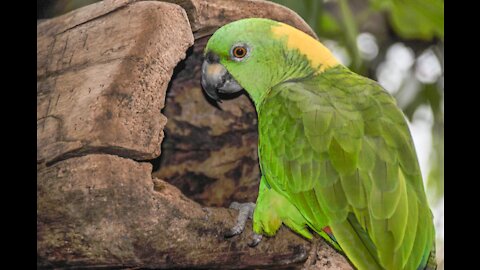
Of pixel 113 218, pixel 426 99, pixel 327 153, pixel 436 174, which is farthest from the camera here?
pixel 426 99

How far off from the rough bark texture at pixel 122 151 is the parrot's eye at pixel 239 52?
7cm

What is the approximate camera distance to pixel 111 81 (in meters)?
1.05

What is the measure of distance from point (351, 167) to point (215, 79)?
1.27 feet

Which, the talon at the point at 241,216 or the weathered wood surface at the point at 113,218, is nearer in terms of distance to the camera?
the weathered wood surface at the point at 113,218

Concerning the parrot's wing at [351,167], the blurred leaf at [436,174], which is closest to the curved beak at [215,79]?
the parrot's wing at [351,167]

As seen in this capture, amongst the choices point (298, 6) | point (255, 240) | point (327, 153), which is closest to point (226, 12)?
point (298, 6)

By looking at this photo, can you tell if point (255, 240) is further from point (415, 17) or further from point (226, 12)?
point (415, 17)

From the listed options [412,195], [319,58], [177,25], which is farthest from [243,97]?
[412,195]

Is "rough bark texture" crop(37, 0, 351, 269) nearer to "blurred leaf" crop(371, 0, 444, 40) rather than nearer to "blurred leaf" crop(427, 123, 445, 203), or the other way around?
"blurred leaf" crop(427, 123, 445, 203)

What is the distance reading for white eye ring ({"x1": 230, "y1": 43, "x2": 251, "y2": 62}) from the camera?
125cm

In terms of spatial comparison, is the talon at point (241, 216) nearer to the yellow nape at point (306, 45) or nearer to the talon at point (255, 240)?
the talon at point (255, 240)

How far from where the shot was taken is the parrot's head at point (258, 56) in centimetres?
123

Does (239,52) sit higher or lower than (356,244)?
higher

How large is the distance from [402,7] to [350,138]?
724 mm
